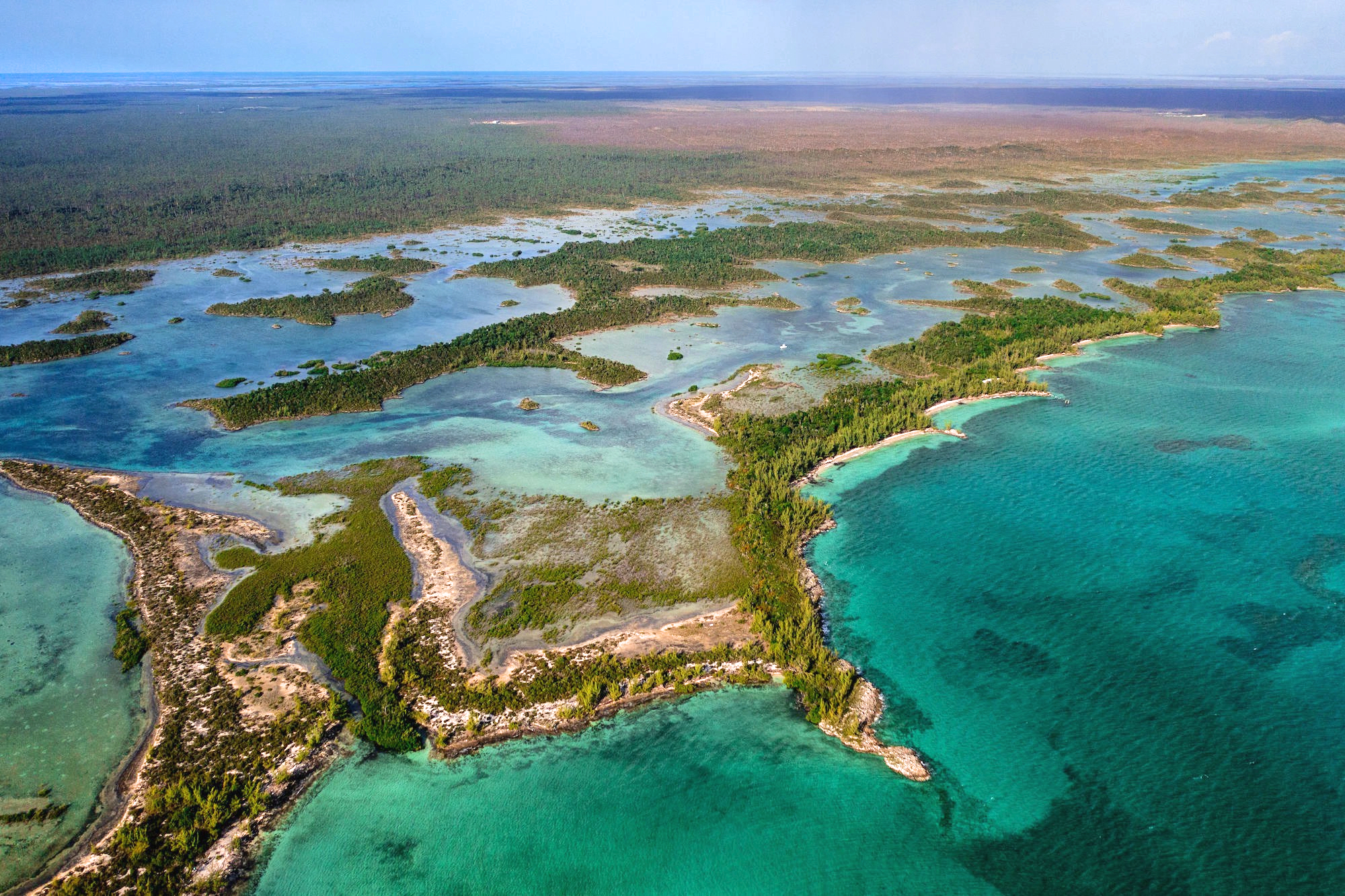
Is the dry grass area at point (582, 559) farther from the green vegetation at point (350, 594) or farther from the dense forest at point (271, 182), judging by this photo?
the dense forest at point (271, 182)

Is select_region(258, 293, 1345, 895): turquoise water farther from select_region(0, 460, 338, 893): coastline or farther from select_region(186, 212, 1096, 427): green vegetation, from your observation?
select_region(186, 212, 1096, 427): green vegetation

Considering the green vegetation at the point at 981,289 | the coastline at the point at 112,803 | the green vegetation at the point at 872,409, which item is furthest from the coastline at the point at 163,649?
the green vegetation at the point at 981,289

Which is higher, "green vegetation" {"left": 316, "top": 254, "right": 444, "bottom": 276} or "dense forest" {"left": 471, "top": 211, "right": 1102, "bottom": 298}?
"dense forest" {"left": 471, "top": 211, "right": 1102, "bottom": 298}

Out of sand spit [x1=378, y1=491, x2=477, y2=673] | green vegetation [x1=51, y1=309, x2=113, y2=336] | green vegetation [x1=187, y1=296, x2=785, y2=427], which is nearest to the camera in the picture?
sand spit [x1=378, y1=491, x2=477, y2=673]

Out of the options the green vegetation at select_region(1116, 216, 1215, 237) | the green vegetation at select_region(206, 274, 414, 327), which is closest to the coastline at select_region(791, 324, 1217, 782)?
the green vegetation at select_region(206, 274, 414, 327)

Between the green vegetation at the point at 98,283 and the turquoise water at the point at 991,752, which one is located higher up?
the green vegetation at the point at 98,283

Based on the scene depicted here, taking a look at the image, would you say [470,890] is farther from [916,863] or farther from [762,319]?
[762,319]

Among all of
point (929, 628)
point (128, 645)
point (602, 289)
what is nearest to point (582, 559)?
point (929, 628)
